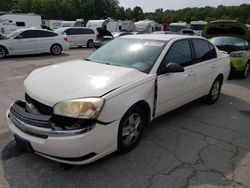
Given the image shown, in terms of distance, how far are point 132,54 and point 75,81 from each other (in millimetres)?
1274

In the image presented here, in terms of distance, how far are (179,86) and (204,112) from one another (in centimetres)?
137

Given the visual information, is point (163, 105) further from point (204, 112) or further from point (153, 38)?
point (204, 112)

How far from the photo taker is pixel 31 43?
14.1 meters

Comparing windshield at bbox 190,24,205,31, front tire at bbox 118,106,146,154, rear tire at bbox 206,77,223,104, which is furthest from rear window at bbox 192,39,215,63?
windshield at bbox 190,24,205,31

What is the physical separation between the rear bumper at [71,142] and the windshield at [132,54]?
1.24 meters

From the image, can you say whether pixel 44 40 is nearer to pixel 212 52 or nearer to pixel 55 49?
pixel 55 49

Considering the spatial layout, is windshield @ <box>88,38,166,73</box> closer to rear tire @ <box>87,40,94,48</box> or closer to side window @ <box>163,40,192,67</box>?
side window @ <box>163,40,192,67</box>

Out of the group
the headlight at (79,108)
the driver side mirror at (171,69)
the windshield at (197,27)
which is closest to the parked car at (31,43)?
the driver side mirror at (171,69)

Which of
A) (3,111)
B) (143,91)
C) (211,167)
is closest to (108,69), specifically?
(143,91)

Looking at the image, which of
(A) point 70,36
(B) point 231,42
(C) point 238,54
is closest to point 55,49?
(A) point 70,36

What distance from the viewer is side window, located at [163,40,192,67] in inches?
175

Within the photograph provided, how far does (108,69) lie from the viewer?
13.1 ft

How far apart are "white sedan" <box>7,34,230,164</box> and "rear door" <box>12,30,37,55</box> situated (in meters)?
10.1

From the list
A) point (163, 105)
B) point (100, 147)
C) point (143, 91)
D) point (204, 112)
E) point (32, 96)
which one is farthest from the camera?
point (204, 112)
